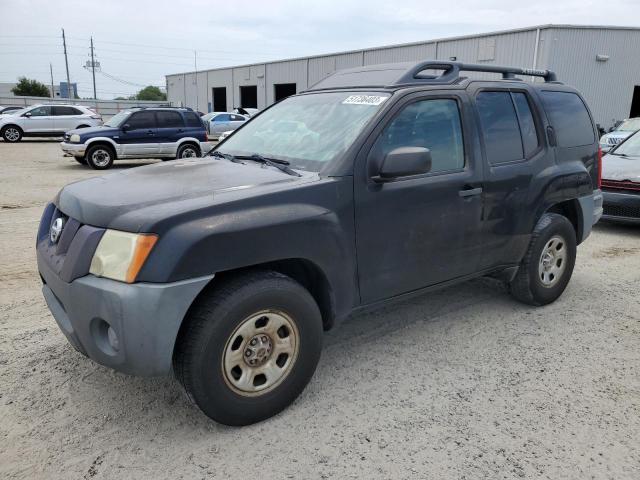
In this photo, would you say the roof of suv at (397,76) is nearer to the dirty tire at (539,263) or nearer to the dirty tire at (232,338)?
the dirty tire at (539,263)

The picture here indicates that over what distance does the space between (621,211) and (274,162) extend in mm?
6202

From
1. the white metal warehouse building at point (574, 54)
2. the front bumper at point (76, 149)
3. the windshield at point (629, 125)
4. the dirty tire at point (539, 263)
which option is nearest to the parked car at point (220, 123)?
the white metal warehouse building at point (574, 54)

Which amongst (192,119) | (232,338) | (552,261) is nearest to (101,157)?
(192,119)

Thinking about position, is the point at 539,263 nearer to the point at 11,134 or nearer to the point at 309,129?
the point at 309,129

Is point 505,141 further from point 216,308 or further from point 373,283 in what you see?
point 216,308

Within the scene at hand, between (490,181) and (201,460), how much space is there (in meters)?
2.66

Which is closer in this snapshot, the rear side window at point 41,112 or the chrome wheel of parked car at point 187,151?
the chrome wheel of parked car at point 187,151

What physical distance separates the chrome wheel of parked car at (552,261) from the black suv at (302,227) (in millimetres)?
20

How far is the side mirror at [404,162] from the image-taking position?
3.08 meters

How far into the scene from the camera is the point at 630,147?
8742mm

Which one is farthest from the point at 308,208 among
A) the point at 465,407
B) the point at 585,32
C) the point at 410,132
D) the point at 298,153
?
the point at 585,32

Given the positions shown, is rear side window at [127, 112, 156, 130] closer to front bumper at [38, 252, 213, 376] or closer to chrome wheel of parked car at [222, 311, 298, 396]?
front bumper at [38, 252, 213, 376]

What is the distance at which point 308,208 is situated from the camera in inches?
115

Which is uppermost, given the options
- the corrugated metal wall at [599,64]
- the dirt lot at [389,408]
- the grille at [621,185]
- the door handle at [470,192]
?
the corrugated metal wall at [599,64]
